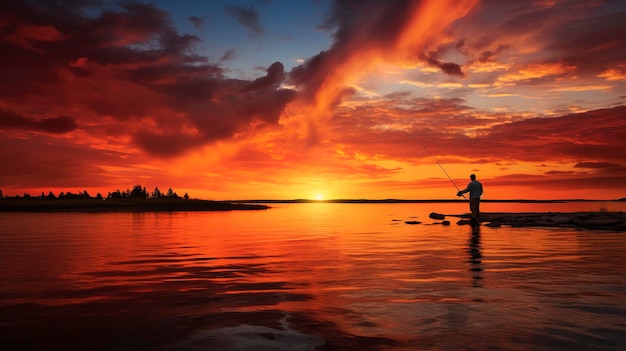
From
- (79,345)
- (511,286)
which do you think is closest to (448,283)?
(511,286)

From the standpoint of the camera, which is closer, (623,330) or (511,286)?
(623,330)

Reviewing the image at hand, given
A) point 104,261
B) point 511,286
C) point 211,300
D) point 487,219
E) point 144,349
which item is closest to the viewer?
point 144,349

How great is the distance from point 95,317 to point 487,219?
34.3m

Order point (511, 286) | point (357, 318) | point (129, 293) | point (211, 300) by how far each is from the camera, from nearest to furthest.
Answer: point (357, 318) < point (211, 300) < point (129, 293) < point (511, 286)

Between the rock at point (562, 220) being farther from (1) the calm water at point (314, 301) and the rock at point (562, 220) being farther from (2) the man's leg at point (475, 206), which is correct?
(1) the calm water at point (314, 301)

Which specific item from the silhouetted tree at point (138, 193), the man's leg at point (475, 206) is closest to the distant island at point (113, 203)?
the silhouetted tree at point (138, 193)

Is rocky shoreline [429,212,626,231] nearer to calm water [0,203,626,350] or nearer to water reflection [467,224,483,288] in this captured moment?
water reflection [467,224,483,288]

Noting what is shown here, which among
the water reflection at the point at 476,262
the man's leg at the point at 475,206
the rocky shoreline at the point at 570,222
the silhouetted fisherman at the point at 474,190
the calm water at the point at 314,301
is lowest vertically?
the calm water at the point at 314,301

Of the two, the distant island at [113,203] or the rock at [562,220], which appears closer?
the rock at [562,220]

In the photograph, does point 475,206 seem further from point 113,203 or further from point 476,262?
point 113,203

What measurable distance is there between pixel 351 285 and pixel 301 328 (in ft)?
12.1

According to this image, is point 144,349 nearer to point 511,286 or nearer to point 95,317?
point 95,317

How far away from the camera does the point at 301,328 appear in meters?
6.60

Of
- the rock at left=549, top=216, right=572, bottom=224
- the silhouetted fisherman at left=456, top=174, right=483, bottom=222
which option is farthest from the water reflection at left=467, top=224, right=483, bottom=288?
the rock at left=549, top=216, right=572, bottom=224
